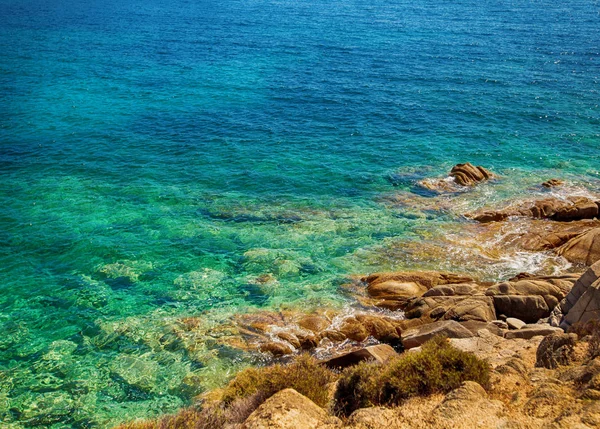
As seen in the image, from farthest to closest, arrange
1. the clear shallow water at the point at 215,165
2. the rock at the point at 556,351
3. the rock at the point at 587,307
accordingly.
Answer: the clear shallow water at the point at 215,165, the rock at the point at 587,307, the rock at the point at 556,351

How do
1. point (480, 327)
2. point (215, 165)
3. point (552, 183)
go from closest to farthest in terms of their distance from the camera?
point (480, 327), point (552, 183), point (215, 165)

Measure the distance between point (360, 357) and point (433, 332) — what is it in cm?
344

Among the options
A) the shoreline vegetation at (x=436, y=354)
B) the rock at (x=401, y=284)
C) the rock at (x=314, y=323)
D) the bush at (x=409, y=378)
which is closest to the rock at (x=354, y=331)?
the shoreline vegetation at (x=436, y=354)

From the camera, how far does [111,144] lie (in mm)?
44656

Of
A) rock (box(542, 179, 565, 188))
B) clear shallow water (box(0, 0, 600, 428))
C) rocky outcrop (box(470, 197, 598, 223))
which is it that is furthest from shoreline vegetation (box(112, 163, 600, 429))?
rock (box(542, 179, 565, 188))

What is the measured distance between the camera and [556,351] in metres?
14.9

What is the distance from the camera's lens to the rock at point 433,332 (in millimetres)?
19203

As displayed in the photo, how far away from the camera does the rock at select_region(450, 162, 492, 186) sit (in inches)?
1497

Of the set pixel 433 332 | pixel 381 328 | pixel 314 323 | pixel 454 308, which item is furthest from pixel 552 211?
pixel 314 323

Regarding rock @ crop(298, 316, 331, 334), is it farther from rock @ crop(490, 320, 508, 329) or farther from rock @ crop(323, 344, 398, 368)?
rock @ crop(490, 320, 508, 329)

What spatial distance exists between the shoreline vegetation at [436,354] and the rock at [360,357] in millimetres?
48

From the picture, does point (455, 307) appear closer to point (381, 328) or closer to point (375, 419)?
point (381, 328)

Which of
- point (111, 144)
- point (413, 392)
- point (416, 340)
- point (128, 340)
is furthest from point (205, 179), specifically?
point (413, 392)

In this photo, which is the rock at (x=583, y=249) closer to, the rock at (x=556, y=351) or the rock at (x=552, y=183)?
the rock at (x=552, y=183)
